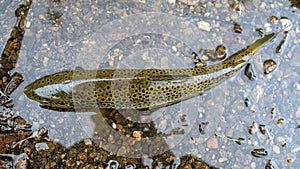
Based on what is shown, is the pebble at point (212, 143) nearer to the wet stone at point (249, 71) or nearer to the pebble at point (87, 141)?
the wet stone at point (249, 71)

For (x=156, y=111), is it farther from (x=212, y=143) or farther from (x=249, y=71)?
(x=249, y=71)

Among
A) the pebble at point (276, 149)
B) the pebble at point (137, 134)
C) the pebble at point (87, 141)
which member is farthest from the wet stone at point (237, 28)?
the pebble at point (87, 141)

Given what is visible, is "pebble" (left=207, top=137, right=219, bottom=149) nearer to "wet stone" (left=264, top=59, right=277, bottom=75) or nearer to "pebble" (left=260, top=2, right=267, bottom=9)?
"wet stone" (left=264, top=59, right=277, bottom=75)

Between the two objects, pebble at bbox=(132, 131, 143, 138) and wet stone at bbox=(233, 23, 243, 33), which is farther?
wet stone at bbox=(233, 23, 243, 33)

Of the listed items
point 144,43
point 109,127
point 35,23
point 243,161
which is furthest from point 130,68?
point 243,161

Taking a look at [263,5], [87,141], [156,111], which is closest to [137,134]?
[156,111]

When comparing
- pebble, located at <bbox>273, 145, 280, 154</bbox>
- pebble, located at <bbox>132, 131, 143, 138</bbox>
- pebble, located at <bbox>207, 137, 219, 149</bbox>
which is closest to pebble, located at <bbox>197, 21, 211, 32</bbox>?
pebble, located at <bbox>207, 137, 219, 149</bbox>
